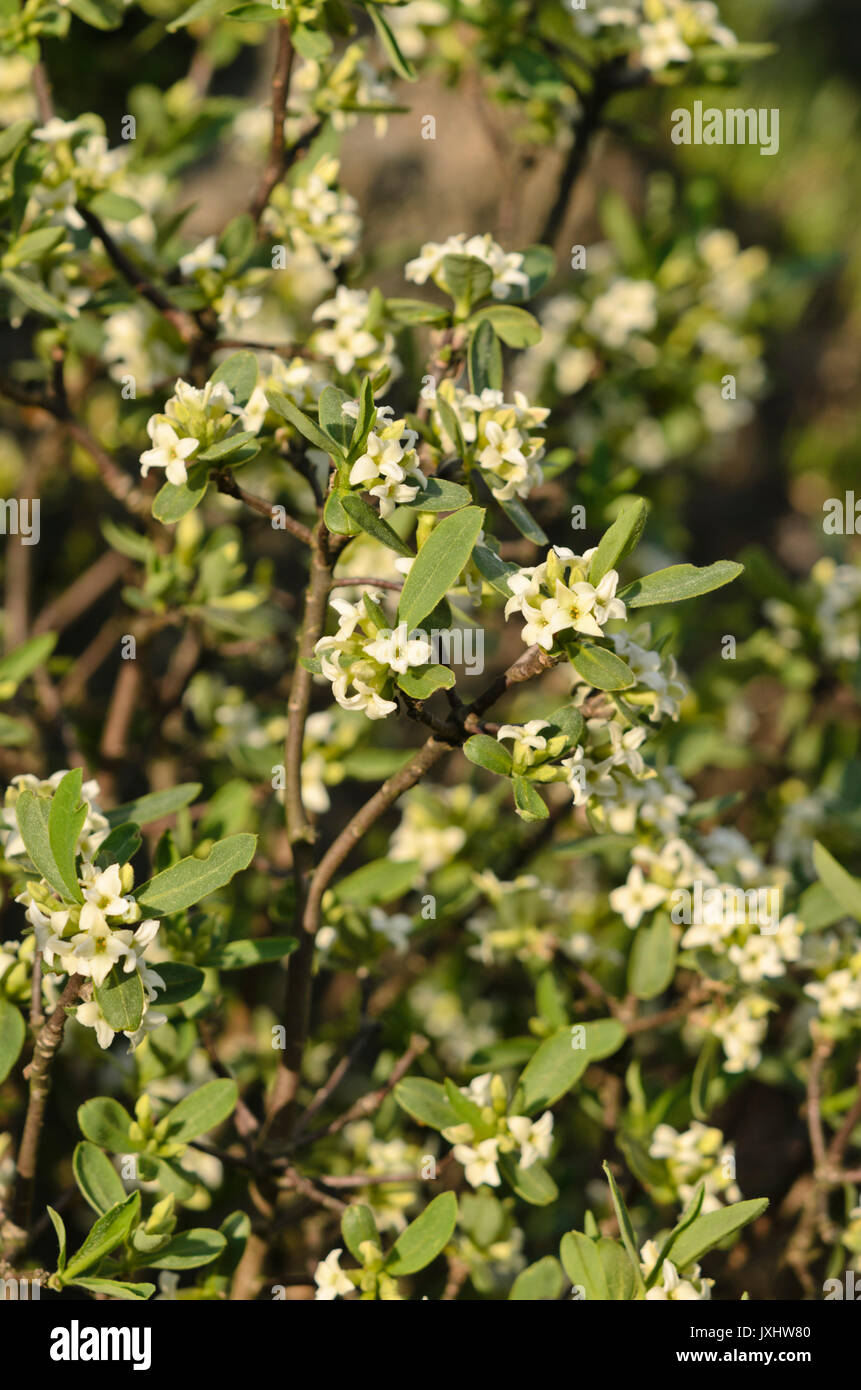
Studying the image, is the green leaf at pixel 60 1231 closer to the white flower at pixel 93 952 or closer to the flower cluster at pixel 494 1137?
the white flower at pixel 93 952

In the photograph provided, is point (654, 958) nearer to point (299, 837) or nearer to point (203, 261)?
point (299, 837)

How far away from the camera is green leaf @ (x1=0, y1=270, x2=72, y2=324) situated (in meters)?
1.50

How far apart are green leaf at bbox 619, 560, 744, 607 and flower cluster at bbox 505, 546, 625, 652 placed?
0.04 meters

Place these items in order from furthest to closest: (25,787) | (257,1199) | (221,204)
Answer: (221,204)
(257,1199)
(25,787)

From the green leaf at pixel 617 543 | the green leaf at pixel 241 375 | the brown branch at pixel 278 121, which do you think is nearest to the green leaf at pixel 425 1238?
the green leaf at pixel 617 543

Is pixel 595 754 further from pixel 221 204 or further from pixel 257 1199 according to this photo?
pixel 221 204

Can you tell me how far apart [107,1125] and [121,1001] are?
1.23 feet

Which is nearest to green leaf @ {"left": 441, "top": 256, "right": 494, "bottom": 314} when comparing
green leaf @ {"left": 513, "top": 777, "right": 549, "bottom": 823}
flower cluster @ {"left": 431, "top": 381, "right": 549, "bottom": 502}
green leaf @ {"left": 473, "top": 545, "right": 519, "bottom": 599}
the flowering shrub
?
the flowering shrub

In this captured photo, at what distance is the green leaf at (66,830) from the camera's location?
1106 millimetres

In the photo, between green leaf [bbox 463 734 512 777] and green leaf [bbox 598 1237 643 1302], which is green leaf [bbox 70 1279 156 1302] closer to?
green leaf [bbox 598 1237 643 1302]
